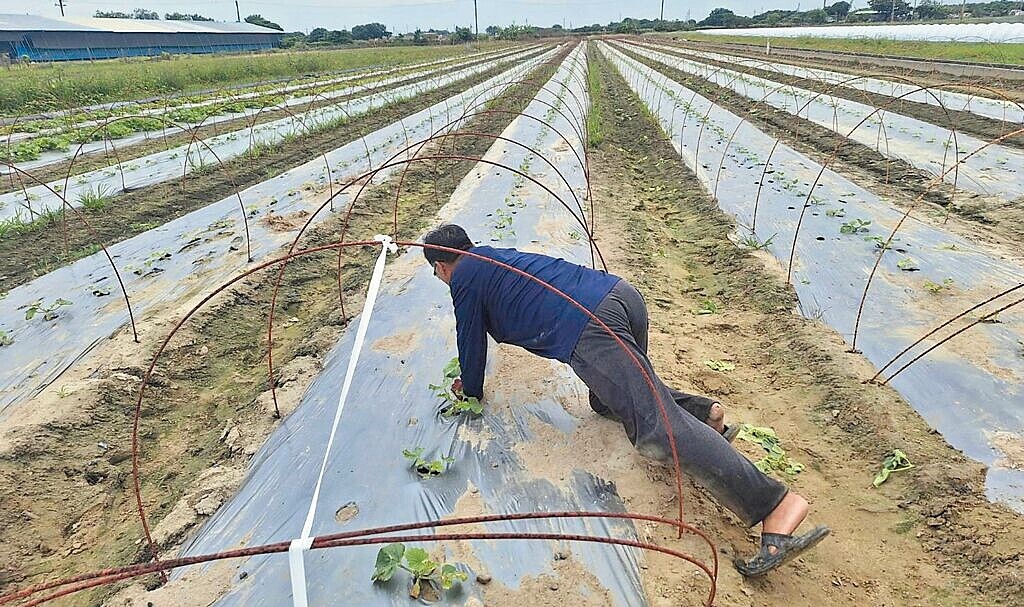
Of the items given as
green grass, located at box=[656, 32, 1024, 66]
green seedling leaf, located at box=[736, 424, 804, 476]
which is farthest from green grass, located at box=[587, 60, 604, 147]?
green grass, located at box=[656, 32, 1024, 66]

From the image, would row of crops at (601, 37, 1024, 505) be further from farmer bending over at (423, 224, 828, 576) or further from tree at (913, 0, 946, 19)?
tree at (913, 0, 946, 19)

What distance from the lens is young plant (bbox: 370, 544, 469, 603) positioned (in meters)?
2.63

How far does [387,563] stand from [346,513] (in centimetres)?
54

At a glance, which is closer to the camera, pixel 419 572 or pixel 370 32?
pixel 419 572

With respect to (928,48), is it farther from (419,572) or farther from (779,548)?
(419,572)

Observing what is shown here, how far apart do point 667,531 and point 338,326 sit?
344 cm

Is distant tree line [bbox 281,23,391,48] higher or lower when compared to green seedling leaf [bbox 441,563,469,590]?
higher

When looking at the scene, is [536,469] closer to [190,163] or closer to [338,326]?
[338,326]

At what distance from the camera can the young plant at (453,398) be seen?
376 centimetres

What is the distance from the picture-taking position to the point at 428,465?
3.36m

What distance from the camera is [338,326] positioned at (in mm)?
5328

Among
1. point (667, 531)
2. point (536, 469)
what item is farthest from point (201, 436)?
point (667, 531)

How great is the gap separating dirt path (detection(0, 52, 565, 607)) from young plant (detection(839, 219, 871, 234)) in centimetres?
539

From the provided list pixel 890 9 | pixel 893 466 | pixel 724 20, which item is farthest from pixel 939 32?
pixel 724 20
